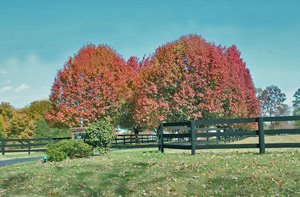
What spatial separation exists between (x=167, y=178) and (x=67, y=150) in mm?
8566

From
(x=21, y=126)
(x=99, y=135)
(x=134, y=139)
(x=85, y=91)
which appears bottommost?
(x=134, y=139)

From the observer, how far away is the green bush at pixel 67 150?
16.5 metres

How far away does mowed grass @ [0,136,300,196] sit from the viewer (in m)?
8.73

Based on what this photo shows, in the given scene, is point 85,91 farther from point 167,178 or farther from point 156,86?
point 167,178

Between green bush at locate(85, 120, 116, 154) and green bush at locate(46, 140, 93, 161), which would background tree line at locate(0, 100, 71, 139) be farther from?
green bush at locate(46, 140, 93, 161)

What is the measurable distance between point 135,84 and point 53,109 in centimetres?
969

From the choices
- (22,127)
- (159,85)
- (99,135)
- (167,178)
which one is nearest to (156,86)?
(159,85)

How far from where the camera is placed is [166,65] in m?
28.9

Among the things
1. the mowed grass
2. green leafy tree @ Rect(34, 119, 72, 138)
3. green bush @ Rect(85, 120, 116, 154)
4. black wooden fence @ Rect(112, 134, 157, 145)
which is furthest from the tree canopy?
green leafy tree @ Rect(34, 119, 72, 138)

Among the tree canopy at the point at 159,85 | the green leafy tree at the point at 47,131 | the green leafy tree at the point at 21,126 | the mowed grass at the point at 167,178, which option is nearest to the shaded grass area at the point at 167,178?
the mowed grass at the point at 167,178

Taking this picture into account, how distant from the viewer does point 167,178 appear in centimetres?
1031

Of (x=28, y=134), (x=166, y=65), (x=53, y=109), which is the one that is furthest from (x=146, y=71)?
(x=28, y=134)

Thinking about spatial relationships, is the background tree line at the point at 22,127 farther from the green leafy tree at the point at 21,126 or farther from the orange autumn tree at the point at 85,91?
the orange autumn tree at the point at 85,91

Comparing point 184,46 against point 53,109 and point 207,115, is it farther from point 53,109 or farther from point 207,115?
point 53,109
